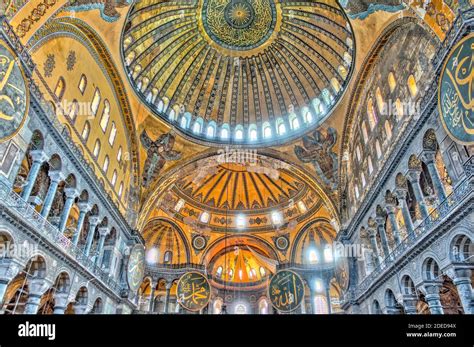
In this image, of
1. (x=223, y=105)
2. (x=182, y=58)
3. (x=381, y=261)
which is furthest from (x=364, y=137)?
(x=182, y=58)

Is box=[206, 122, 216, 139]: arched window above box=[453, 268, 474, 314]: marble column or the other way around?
above

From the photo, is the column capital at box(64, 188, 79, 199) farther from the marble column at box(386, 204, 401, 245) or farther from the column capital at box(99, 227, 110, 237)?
the marble column at box(386, 204, 401, 245)

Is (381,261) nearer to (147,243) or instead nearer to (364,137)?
(364,137)

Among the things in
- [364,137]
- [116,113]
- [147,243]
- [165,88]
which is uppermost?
[165,88]

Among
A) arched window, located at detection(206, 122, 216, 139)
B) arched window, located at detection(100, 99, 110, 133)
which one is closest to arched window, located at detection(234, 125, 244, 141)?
arched window, located at detection(206, 122, 216, 139)

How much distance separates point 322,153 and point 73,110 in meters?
13.9

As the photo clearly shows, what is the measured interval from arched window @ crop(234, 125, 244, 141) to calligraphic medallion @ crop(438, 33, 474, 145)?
14976 millimetres

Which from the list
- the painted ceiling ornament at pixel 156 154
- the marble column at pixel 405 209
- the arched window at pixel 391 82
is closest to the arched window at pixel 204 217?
the painted ceiling ornament at pixel 156 154

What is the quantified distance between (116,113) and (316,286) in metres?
18.2

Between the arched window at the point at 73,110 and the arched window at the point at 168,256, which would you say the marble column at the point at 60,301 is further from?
the arched window at the point at 168,256

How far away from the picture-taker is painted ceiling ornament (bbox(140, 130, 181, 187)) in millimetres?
19922

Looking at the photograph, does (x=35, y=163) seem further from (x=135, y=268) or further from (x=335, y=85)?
(x=335, y=85)

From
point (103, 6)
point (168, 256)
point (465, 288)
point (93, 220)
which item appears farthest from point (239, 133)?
point (465, 288)
